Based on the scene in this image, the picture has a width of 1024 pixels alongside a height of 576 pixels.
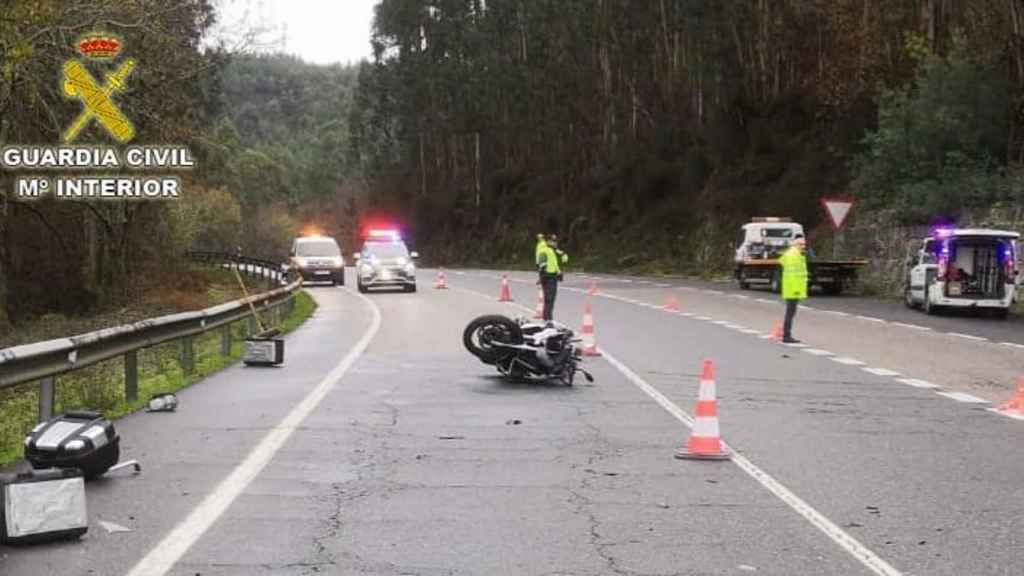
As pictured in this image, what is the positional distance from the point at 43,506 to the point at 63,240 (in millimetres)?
27973

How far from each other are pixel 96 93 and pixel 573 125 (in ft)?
192

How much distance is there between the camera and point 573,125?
77.6 m

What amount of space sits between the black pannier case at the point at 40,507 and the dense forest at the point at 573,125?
914 cm

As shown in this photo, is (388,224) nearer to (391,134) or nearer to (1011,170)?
(391,134)

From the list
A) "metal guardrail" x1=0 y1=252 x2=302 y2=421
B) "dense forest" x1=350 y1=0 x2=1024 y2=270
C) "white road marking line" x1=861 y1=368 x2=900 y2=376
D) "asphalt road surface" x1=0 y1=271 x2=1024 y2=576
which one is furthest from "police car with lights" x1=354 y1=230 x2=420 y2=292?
"white road marking line" x1=861 y1=368 x2=900 y2=376

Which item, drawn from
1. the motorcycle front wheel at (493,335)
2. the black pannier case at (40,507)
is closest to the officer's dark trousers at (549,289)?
the motorcycle front wheel at (493,335)

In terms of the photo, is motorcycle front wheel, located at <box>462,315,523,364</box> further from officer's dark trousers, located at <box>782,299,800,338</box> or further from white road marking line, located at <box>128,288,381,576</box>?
officer's dark trousers, located at <box>782,299,800,338</box>

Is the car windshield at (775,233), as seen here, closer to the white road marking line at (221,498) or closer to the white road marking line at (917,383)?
the white road marking line at (917,383)

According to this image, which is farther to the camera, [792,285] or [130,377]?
[792,285]

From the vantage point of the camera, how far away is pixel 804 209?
48781 millimetres

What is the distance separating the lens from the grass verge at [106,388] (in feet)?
36.0

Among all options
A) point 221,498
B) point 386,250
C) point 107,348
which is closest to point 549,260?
point 107,348

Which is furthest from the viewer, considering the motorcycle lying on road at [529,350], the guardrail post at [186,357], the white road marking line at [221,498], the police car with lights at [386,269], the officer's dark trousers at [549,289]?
the police car with lights at [386,269]

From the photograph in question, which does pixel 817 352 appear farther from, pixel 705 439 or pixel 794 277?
pixel 705 439
